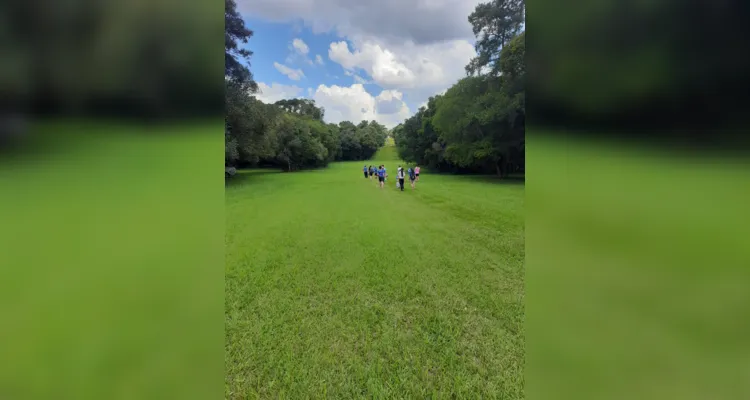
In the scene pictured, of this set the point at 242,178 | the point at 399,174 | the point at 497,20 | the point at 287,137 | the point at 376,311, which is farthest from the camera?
the point at 287,137

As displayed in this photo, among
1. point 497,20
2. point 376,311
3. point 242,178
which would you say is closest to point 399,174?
point 242,178

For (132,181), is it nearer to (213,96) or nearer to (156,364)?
(213,96)

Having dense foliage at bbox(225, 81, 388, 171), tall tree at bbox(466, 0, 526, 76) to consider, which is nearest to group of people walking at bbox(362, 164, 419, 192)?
dense foliage at bbox(225, 81, 388, 171)

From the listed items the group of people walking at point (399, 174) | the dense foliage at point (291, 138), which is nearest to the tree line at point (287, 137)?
the dense foliage at point (291, 138)

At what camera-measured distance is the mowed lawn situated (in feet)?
4.84

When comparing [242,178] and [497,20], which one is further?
[242,178]

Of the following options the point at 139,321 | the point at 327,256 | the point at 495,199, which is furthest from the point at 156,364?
the point at 495,199

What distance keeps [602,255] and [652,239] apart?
185 mm

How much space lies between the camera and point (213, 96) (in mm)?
811

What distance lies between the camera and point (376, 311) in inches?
88.6

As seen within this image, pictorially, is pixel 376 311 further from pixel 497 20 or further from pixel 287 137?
pixel 287 137

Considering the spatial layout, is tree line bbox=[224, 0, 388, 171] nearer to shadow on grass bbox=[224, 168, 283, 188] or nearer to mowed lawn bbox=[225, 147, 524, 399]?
shadow on grass bbox=[224, 168, 283, 188]

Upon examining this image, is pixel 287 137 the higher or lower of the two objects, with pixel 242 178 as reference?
higher

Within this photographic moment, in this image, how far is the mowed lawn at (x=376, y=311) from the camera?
1477mm
